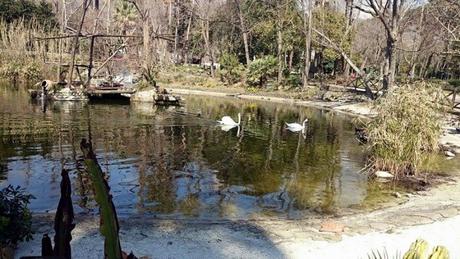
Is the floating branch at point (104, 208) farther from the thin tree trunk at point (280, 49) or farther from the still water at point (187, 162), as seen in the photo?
the thin tree trunk at point (280, 49)

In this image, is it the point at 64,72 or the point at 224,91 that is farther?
the point at 224,91

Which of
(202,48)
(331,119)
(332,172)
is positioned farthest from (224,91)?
(332,172)

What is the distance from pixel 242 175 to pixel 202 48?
42.0 metres

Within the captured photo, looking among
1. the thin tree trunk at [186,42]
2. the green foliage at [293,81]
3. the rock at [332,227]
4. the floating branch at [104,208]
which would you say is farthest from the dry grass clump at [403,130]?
the thin tree trunk at [186,42]

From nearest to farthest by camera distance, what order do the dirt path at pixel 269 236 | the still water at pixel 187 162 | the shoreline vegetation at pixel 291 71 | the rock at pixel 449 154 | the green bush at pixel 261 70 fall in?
1. the dirt path at pixel 269 236
2. the shoreline vegetation at pixel 291 71
3. the still water at pixel 187 162
4. the rock at pixel 449 154
5. the green bush at pixel 261 70

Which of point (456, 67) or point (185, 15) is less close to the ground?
point (185, 15)

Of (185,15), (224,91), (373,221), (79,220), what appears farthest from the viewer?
(185,15)

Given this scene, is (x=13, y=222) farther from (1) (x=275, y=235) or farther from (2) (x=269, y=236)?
(1) (x=275, y=235)

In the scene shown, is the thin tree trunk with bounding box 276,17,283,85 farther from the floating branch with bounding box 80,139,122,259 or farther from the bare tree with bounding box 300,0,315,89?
the floating branch with bounding box 80,139,122,259

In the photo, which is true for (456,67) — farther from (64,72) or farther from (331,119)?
(64,72)

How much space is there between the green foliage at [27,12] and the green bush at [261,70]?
19.9m

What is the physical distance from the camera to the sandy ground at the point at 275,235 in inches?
248

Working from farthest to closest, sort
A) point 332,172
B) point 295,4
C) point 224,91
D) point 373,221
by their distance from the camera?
point 295,4
point 224,91
point 332,172
point 373,221

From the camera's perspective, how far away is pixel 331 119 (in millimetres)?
23344
